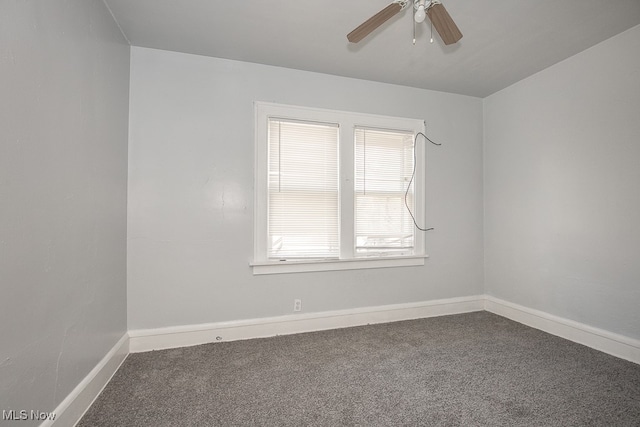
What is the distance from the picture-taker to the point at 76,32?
5.36ft

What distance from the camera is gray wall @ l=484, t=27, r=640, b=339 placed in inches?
91.1

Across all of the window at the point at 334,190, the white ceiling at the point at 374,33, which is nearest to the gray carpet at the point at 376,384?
the window at the point at 334,190

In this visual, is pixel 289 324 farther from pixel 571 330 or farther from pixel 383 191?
pixel 571 330

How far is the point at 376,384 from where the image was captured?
195 centimetres

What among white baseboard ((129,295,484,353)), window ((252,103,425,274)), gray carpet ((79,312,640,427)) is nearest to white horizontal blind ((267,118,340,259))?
window ((252,103,425,274))

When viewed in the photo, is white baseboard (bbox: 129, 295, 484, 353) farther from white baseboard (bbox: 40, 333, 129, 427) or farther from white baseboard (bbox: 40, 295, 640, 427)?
white baseboard (bbox: 40, 333, 129, 427)

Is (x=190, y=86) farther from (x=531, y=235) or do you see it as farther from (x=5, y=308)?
(x=531, y=235)

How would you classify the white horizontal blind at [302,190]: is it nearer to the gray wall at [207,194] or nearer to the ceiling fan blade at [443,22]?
the gray wall at [207,194]

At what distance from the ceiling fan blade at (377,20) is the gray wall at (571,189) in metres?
2.11

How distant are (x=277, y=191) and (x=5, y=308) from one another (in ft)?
6.51

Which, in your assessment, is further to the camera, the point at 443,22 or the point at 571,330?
the point at 571,330
